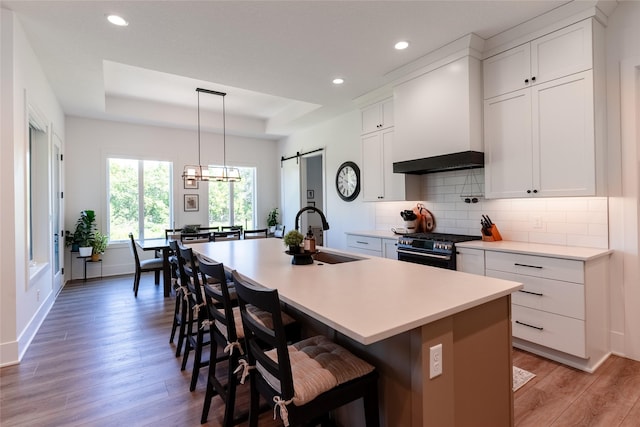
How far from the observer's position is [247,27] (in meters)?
2.78

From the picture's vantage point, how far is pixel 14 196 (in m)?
2.68

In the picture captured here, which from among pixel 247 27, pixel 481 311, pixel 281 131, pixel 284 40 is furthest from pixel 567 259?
pixel 281 131

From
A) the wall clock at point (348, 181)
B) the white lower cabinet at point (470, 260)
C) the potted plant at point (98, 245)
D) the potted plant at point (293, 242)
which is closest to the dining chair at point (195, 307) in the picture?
the potted plant at point (293, 242)

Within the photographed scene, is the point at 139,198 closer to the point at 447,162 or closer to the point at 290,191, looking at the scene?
the point at 290,191

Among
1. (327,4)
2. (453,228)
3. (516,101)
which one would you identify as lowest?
(453,228)

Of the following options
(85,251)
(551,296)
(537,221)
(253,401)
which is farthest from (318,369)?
(85,251)

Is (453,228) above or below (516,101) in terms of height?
below

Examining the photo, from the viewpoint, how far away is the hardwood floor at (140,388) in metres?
1.94

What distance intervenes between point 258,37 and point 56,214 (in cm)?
412

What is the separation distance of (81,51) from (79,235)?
3417 mm

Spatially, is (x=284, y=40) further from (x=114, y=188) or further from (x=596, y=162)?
(x=114, y=188)

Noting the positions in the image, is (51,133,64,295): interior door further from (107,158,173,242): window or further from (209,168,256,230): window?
(209,168,256,230): window

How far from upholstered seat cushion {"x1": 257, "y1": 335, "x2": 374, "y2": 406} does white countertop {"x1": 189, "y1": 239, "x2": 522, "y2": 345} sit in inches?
10.1

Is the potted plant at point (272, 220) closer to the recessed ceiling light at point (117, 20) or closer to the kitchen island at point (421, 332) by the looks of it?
the recessed ceiling light at point (117, 20)
